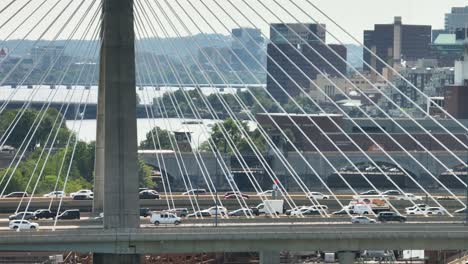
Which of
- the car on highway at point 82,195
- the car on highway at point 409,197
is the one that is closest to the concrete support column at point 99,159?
the car on highway at point 409,197

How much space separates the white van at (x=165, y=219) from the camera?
5147 cm

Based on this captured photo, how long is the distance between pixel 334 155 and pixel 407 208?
2661 centimetres

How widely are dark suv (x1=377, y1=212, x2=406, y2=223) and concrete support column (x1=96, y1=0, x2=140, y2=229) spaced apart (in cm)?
940

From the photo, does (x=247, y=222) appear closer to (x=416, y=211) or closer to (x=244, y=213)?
(x=244, y=213)

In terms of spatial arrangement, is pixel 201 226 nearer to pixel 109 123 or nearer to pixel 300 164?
pixel 109 123

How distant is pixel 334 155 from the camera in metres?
93.1

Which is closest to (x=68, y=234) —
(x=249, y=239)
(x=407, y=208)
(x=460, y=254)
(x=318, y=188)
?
(x=249, y=239)

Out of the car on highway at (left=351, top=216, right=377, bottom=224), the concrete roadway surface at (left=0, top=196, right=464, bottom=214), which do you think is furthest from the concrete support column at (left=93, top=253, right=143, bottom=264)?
the concrete roadway surface at (left=0, top=196, right=464, bottom=214)

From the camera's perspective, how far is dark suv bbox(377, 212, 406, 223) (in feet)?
172

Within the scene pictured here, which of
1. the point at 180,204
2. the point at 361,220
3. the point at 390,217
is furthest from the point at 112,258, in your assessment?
the point at 180,204

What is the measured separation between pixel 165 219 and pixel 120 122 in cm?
892

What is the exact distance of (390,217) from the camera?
55125 mm

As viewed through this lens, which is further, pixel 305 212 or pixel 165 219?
pixel 305 212

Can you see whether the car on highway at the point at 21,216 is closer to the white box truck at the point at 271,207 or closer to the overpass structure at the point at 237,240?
the white box truck at the point at 271,207
